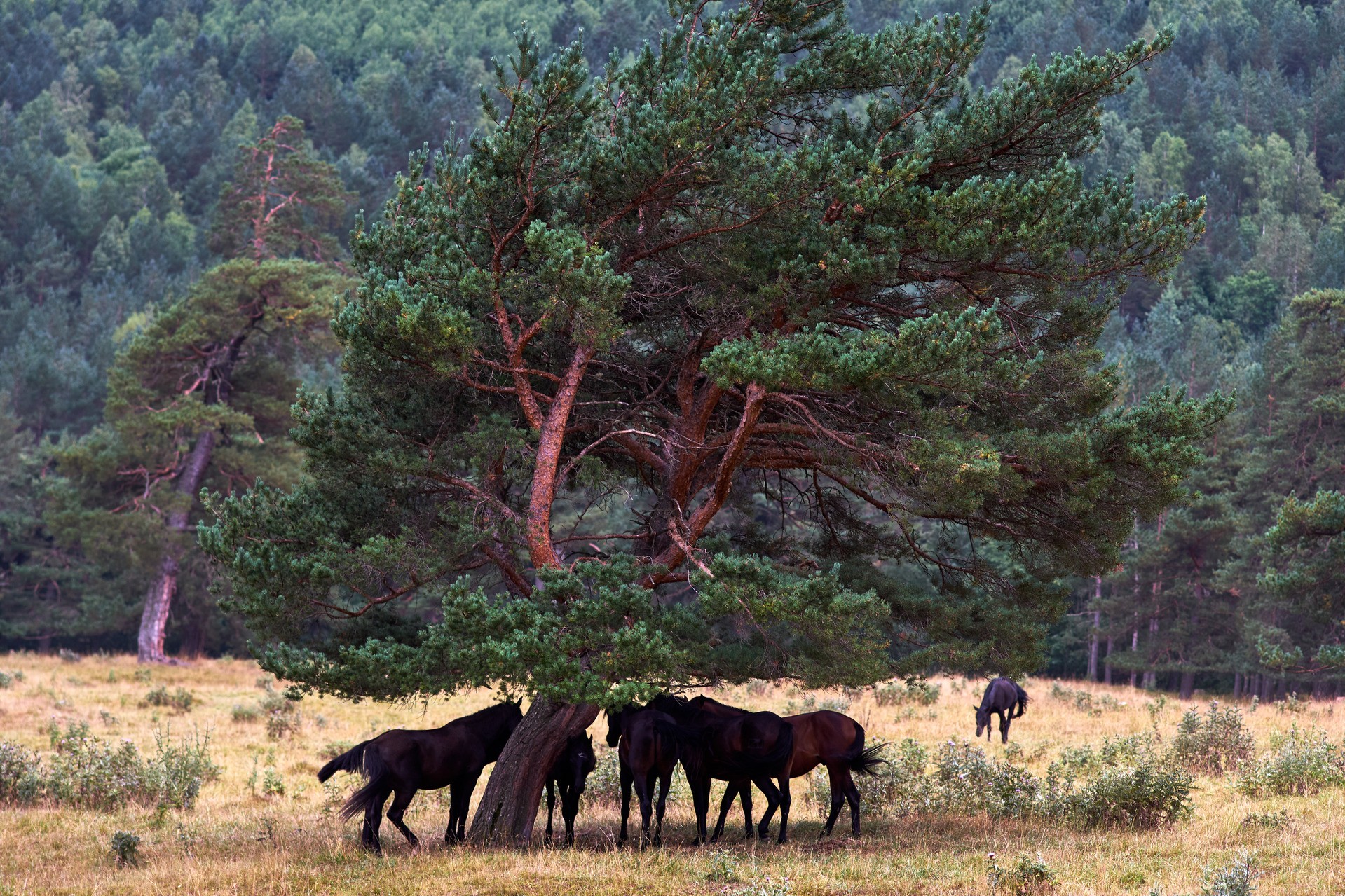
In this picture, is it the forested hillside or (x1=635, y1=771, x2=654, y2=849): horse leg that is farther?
the forested hillside

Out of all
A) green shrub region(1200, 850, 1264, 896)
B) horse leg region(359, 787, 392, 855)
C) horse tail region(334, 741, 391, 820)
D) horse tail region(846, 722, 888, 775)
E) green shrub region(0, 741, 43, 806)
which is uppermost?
horse tail region(846, 722, 888, 775)

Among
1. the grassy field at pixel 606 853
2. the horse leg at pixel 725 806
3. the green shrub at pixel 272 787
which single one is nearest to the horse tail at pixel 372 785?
the grassy field at pixel 606 853

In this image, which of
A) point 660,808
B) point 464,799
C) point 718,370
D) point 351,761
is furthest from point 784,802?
point 718,370

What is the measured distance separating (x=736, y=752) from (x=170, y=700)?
59.9ft

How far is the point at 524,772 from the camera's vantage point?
1285 cm

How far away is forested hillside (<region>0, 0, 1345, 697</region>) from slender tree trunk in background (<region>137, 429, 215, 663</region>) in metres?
0.26

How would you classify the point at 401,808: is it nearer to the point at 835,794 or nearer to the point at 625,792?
the point at 625,792

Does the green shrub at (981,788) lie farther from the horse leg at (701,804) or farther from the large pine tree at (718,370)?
the horse leg at (701,804)

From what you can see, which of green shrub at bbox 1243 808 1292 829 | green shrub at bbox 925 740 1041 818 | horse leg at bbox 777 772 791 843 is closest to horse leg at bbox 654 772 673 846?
horse leg at bbox 777 772 791 843

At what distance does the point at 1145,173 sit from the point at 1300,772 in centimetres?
9466

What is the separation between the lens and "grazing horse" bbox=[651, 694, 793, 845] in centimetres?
1297

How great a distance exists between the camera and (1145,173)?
330 feet

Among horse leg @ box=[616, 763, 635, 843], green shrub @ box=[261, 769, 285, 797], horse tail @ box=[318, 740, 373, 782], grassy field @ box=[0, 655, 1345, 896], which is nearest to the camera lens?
grassy field @ box=[0, 655, 1345, 896]

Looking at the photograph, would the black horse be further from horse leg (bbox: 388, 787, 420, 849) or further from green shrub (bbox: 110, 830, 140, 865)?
green shrub (bbox: 110, 830, 140, 865)
